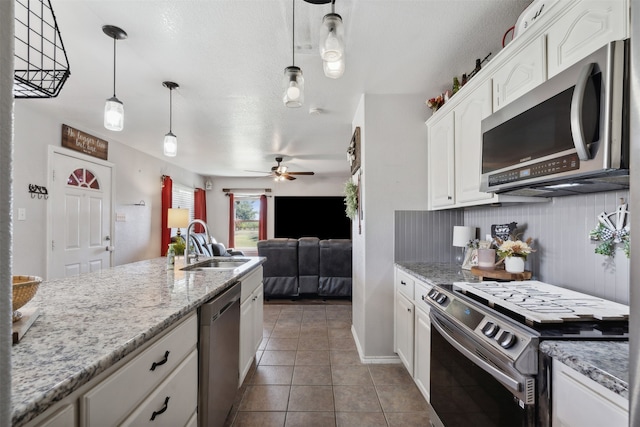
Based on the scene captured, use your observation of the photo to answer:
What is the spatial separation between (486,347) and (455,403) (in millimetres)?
472

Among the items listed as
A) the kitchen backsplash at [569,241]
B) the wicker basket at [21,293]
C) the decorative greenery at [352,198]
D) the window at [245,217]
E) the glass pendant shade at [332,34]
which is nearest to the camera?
the wicker basket at [21,293]

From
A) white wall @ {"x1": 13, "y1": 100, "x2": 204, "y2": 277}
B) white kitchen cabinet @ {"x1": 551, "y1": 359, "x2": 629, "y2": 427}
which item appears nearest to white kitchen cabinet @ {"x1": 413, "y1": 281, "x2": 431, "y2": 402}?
white kitchen cabinet @ {"x1": 551, "y1": 359, "x2": 629, "y2": 427}

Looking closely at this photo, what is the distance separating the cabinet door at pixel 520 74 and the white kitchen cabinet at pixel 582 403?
47.8 inches

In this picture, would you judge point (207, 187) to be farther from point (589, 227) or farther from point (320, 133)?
point (589, 227)

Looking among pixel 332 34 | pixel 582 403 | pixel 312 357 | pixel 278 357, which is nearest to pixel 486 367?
pixel 582 403

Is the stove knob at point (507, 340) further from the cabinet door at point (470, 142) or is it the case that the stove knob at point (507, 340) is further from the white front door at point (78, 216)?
the white front door at point (78, 216)

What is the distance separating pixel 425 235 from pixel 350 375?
4.40ft

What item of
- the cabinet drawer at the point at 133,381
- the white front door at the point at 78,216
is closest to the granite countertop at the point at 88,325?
the cabinet drawer at the point at 133,381

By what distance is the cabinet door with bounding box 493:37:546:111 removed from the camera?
1.38 metres

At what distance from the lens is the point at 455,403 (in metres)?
1.41

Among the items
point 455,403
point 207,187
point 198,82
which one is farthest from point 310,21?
point 207,187

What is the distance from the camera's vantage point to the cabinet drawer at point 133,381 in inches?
30.8

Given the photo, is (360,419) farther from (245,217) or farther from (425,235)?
(245,217)

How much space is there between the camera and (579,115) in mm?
1037
